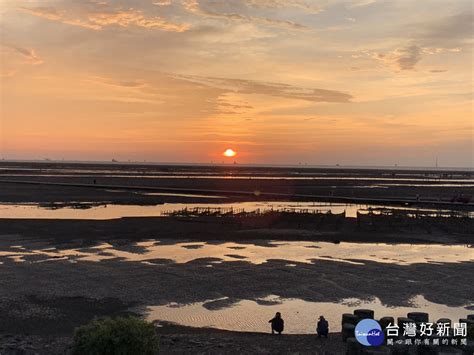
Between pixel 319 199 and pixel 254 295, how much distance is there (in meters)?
52.2

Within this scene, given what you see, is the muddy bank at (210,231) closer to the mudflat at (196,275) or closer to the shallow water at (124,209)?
the mudflat at (196,275)

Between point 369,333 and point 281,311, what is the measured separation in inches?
264

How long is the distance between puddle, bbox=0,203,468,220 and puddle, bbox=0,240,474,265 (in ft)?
67.5

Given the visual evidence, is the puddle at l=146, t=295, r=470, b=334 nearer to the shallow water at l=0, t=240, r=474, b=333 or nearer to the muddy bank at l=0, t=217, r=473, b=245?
the shallow water at l=0, t=240, r=474, b=333

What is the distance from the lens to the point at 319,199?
7650cm

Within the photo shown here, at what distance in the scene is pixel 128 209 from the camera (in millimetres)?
67500

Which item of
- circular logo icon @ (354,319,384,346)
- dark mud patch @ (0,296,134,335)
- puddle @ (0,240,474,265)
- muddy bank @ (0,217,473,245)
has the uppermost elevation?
circular logo icon @ (354,319,384,346)

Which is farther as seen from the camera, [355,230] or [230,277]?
[355,230]

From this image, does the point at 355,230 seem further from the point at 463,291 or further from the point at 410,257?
Result: the point at 463,291

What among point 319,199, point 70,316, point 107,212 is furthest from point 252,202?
point 70,316

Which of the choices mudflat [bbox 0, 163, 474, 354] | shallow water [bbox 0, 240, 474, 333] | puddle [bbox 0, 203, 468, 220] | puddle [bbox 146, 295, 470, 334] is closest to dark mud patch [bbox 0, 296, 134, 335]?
mudflat [bbox 0, 163, 474, 354]

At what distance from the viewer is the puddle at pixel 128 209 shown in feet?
194

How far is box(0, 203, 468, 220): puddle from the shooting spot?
59.3m

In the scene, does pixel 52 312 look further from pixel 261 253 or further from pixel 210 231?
pixel 210 231
